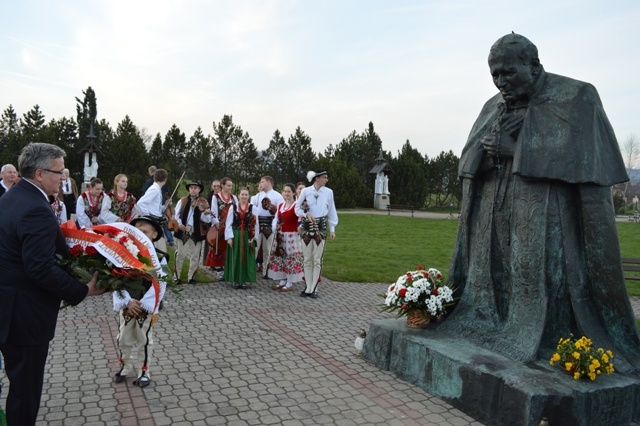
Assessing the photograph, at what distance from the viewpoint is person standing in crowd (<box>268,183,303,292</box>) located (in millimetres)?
9680

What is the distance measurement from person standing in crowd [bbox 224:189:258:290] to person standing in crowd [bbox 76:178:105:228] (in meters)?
2.14

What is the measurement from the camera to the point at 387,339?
17.7ft

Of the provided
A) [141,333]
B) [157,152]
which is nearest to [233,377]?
[141,333]

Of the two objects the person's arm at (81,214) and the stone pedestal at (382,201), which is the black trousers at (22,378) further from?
the stone pedestal at (382,201)

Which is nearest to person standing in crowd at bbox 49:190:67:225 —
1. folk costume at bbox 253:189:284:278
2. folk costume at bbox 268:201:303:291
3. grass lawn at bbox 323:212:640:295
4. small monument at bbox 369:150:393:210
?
folk costume at bbox 253:189:284:278

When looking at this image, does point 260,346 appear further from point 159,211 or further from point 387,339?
point 159,211

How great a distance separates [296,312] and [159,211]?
287 cm

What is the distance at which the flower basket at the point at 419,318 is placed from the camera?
5309 millimetres

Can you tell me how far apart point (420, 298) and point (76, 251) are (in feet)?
10.1

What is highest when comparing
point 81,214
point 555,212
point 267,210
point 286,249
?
point 555,212

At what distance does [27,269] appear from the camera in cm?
308

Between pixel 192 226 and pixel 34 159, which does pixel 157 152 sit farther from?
pixel 34 159

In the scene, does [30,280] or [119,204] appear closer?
[30,280]

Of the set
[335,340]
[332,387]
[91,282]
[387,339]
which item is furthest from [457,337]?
[91,282]
